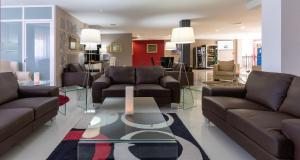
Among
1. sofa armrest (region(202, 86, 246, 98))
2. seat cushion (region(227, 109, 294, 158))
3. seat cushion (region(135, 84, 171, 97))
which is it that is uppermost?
sofa armrest (region(202, 86, 246, 98))

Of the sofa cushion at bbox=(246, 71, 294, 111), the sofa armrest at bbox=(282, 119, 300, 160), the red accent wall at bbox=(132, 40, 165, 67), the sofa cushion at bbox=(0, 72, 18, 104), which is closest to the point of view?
the sofa armrest at bbox=(282, 119, 300, 160)

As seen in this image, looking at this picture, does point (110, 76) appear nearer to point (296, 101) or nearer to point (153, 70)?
point (153, 70)

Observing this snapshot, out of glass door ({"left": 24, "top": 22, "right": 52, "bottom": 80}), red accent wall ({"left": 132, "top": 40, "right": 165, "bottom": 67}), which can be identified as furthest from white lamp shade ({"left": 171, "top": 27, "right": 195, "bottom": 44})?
red accent wall ({"left": 132, "top": 40, "right": 165, "bottom": 67})

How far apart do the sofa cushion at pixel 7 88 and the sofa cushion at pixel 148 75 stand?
7.72 ft

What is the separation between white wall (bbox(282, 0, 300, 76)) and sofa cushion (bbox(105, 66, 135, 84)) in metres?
2.83

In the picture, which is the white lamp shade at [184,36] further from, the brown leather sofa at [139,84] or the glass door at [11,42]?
the glass door at [11,42]

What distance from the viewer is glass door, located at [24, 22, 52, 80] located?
7180mm

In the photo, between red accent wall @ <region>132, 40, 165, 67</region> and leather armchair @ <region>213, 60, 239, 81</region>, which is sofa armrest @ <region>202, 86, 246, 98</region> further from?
red accent wall @ <region>132, 40, 165, 67</region>

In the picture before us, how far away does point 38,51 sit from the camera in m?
7.26

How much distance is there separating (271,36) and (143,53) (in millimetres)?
13608

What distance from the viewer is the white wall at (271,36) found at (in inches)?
134

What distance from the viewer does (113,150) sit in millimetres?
2178

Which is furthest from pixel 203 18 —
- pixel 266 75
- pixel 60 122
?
pixel 60 122

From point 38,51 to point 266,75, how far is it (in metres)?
6.38
